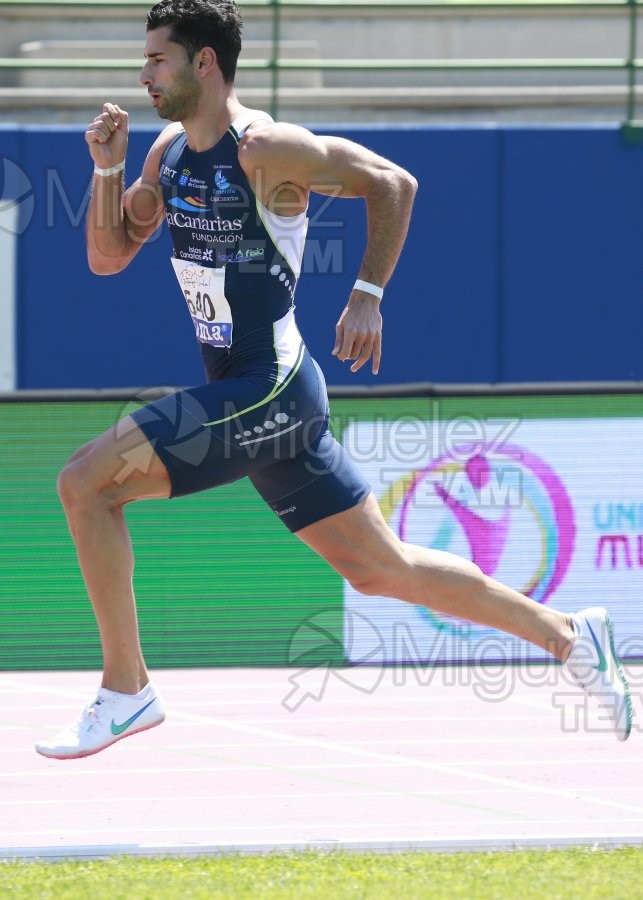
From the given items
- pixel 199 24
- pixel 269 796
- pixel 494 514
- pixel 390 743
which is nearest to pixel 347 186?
pixel 199 24

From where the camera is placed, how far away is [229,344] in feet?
15.1

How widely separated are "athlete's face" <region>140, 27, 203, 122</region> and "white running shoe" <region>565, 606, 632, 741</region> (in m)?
2.12

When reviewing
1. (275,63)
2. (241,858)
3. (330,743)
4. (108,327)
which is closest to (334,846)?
(241,858)

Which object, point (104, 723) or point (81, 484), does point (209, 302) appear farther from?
point (104, 723)

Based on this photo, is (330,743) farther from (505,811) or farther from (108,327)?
(108,327)

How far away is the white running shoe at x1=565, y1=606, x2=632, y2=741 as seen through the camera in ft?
16.7

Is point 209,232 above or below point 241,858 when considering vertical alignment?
above

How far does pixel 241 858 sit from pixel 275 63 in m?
7.69

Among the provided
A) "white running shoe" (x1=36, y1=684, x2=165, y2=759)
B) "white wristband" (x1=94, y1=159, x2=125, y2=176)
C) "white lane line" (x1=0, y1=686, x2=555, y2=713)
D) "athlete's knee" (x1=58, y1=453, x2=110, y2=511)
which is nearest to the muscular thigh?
"athlete's knee" (x1=58, y1=453, x2=110, y2=511)

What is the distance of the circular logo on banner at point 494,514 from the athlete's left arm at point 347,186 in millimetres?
3227

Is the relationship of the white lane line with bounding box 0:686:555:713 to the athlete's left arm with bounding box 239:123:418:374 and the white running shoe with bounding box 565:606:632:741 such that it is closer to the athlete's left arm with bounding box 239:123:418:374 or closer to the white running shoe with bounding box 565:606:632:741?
the white running shoe with bounding box 565:606:632:741

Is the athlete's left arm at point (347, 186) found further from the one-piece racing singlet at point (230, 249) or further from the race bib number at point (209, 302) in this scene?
the race bib number at point (209, 302)

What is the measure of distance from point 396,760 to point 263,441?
1.99 m

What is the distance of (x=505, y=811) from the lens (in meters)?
5.03
